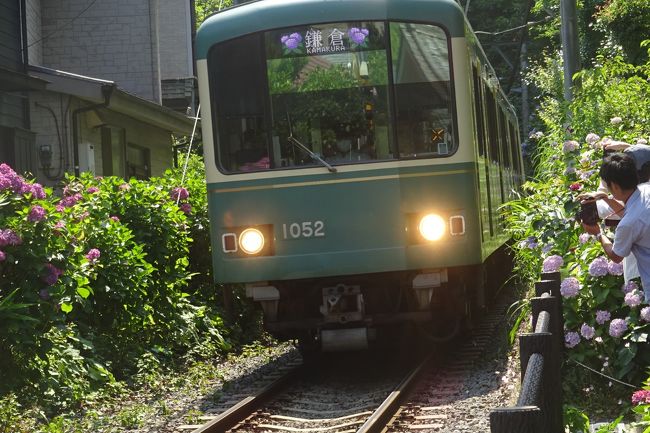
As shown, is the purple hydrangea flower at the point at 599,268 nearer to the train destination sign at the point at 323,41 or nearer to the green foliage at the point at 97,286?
the train destination sign at the point at 323,41

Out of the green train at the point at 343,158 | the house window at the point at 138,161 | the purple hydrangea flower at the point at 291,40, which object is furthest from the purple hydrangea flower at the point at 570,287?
the house window at the point at 138,161

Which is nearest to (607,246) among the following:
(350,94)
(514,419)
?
(514,419)

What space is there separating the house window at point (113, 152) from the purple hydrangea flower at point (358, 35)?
29.2ft

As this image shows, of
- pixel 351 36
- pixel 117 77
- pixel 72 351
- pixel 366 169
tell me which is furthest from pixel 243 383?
pixel 117 77

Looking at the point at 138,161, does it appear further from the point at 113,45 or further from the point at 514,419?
the point at 514,419

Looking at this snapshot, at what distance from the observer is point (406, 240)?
8.73m

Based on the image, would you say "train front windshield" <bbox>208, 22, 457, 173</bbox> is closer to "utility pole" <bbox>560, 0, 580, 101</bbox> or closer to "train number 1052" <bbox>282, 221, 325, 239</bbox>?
"train number 1052" <bbox>282, 221, 325, 239</bbox>

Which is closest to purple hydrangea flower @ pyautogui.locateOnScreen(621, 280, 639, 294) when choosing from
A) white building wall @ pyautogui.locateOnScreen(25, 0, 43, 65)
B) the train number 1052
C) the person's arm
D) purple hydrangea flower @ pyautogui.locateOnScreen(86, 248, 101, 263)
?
the person's arm

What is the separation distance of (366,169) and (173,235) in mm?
2793

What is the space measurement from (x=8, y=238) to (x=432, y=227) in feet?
10.3

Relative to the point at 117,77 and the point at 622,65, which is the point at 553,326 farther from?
the point at 117,77

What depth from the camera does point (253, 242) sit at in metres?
8.89

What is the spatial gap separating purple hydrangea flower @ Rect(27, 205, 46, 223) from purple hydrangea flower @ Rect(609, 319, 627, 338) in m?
4.09

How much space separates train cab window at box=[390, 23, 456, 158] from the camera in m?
8.86
